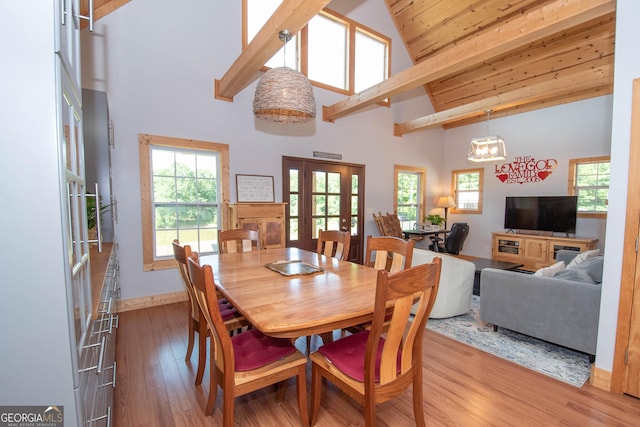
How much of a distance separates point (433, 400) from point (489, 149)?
3828mm

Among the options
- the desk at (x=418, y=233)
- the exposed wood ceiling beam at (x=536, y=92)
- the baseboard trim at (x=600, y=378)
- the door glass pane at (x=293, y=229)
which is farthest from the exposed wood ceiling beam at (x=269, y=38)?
the desk at (x=418, y=233)

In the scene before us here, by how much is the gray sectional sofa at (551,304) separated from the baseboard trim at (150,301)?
3.65 m

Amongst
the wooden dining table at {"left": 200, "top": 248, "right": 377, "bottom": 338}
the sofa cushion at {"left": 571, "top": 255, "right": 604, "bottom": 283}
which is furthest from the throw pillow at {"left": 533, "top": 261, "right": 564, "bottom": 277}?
the wooden dining table at {"left": 200, "top": 248, "right": 377, "bottom": 338}

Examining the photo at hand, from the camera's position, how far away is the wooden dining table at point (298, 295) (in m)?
1.28

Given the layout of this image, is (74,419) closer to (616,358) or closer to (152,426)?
(152,426)

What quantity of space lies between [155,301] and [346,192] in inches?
140

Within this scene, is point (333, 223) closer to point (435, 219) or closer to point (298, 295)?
point (435, 219)

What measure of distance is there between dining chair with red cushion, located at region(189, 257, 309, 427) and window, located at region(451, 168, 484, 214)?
6.33m

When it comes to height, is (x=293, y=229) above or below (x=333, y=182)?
below

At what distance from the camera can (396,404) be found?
1879 mm

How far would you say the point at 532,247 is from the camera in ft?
17.8

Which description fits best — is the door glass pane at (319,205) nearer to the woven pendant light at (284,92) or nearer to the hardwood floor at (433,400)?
the woven pendant light at (284,92)

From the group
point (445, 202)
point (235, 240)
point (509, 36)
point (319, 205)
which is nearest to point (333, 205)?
point (319, 205)

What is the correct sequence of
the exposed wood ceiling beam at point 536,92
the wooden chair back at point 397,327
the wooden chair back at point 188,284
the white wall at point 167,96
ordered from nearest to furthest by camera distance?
1. the wooden chair back at point 397,327
2. the wooden chair back at point 188,284
3. the white wall at point 167,96
4. the exposed wood ceiling beam at point 536,92
